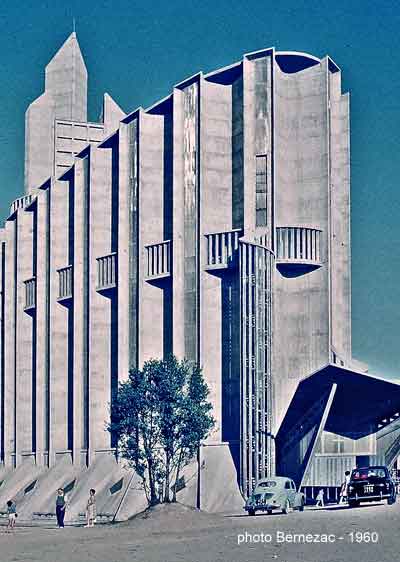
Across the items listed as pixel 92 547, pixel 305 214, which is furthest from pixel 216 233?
pixel 92 547

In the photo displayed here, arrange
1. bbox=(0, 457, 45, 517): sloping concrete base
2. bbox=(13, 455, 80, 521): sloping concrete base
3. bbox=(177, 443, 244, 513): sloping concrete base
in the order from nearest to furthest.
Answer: bbox=(177, 443, 244, 513): sloping concrete base, bbox=(13, 455, 80, 521): sloping concrete base, bbox=(0, 457, 45, 517): sloping concrete base

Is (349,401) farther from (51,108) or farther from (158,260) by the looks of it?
(51,108)

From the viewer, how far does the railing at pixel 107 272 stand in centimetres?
5844

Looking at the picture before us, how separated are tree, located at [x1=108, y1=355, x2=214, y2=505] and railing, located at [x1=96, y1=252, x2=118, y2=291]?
13.6 m

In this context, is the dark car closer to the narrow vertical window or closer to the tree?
the tree

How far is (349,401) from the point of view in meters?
47.3

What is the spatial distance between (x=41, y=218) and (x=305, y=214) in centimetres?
2011

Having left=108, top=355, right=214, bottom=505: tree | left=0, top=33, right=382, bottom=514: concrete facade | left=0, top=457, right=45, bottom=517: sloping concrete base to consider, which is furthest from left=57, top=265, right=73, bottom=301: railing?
left=108, top=355, right=214, bottom=505: tree

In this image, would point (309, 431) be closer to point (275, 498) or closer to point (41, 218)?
point (275, 498)

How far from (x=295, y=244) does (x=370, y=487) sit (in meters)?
16.5

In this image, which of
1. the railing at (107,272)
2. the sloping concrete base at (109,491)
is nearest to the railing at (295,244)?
the railing at (107,272)

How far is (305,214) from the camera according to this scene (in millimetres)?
53344

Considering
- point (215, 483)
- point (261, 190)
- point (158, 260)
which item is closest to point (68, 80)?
point (158, 260)

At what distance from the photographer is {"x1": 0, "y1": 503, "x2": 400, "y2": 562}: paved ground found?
2448 centimetres
